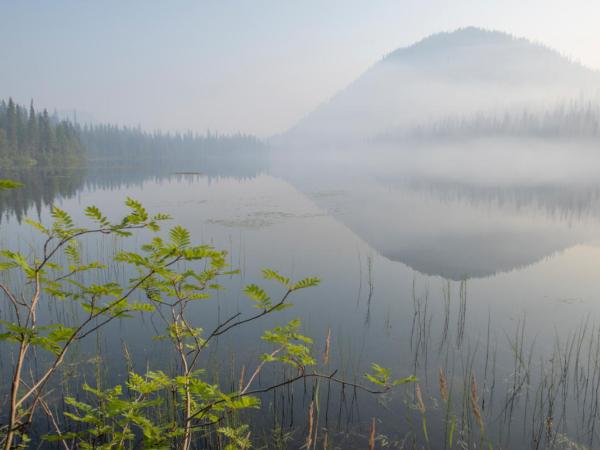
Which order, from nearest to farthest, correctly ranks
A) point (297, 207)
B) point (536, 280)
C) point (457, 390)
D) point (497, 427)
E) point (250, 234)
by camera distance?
point (497, 427), point (457, 390), point (536, 280), point (250, 234), point (297, 207)

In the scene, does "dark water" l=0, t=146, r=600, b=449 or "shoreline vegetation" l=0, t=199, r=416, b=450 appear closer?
"shoreline vegetation" l=0, t=199, r=416, b=450

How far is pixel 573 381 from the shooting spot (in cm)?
775

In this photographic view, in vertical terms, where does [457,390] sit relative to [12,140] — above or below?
below

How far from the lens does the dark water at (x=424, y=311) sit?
267 inches

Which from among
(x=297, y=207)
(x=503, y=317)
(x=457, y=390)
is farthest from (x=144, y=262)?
(x=297, y=207)

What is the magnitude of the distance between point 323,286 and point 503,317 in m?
6.00

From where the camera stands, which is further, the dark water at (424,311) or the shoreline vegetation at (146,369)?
the dark water at (424,311)

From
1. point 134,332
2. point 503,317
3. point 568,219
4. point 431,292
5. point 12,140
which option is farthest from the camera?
point 12,140

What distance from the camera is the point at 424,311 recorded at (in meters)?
10.9

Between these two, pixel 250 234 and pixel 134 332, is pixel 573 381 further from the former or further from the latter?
pixel 250 234

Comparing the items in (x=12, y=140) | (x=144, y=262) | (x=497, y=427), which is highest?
(x=12, y=140)

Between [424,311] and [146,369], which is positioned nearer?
[146,369]

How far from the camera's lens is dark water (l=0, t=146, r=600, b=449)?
6793mm

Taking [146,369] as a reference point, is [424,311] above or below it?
above
